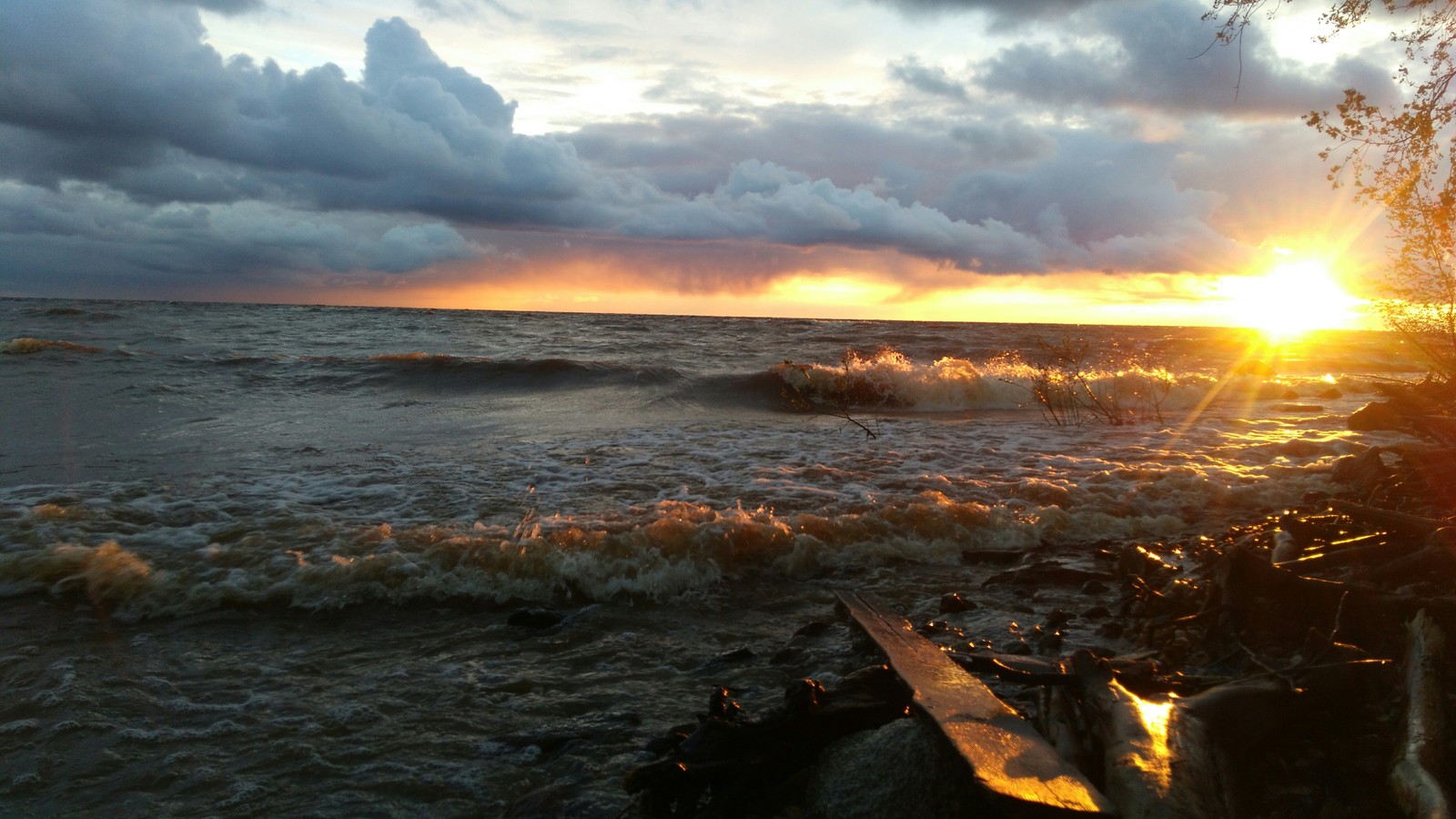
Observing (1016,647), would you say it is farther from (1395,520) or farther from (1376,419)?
(1376,419)

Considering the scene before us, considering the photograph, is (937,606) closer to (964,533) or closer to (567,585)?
(964,533)

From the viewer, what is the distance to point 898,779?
2.61 meters

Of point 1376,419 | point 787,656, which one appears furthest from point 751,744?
point 1376,419

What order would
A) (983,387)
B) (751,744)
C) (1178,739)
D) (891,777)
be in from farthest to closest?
(983,387) → (751,744) → (1178,739) → (891,777)

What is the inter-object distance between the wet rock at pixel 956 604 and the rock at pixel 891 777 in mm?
2305

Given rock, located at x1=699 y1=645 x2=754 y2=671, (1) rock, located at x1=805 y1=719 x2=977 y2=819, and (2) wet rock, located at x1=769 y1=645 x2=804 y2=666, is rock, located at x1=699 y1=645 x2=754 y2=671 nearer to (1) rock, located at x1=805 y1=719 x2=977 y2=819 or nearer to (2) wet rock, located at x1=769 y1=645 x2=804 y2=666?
(2) wet rock, located at x1=769 y1=645 x2=804 y2=666

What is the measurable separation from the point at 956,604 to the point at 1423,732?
99.6 inches

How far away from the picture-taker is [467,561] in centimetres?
585

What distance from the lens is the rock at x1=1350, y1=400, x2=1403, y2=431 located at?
41.1 feet

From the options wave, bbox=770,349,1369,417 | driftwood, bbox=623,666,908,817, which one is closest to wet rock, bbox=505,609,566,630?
driftwood, bbox=623,666,908,817

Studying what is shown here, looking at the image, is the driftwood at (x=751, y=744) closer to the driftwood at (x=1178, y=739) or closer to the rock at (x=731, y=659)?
the driftwood at (x=1178, y=739)

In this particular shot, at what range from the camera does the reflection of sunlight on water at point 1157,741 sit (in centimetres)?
255

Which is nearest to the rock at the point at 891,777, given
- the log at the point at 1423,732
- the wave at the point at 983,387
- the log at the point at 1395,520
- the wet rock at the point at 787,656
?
the wet rock at the point at 787,656

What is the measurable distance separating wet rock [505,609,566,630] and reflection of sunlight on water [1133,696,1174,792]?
11.2 ft
